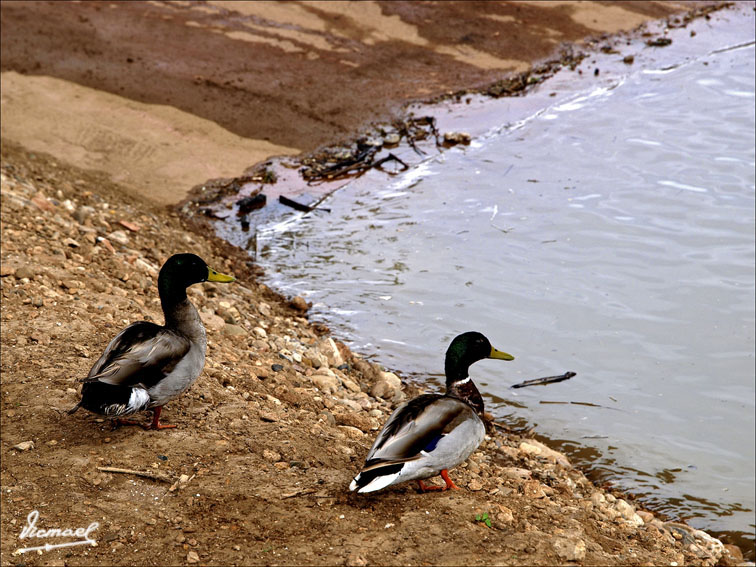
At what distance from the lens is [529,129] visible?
12.0m

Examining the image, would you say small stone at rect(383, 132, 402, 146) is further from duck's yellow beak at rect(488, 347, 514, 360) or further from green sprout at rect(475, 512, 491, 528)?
green sprout at rect(475, 512, 491, 528)

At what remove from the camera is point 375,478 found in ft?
14.2

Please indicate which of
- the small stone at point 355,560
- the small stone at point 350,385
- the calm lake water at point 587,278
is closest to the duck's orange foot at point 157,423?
the small stone at point 355,560

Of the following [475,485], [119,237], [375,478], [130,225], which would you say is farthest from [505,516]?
[130,225]

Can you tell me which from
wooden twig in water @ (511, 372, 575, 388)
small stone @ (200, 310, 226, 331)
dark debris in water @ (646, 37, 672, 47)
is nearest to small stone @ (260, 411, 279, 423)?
small stone @ (200, 310, 226, 331)

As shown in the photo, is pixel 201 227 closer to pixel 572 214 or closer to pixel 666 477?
pixel 572 214

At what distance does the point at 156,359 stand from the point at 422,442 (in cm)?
156

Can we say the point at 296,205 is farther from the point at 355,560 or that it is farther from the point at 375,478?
the point at 355,560

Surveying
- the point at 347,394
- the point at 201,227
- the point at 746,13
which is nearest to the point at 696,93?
the point at 746,13

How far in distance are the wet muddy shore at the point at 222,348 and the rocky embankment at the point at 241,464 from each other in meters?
0.02

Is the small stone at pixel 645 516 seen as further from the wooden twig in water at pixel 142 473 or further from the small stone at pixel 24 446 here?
the small stone at pixel 24 446

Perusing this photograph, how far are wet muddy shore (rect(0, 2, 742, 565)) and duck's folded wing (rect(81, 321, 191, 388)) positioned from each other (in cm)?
48

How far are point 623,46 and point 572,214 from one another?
19.8ft

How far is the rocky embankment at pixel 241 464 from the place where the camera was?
421 centimetres
